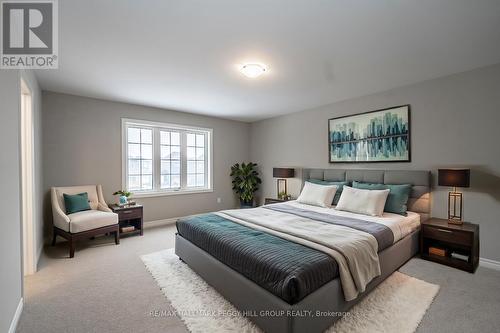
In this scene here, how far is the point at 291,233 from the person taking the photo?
238 centimetres

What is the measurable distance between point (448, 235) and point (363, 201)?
1005 mm

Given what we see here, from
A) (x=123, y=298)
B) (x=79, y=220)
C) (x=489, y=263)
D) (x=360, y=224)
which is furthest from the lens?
(x=79, y=220)

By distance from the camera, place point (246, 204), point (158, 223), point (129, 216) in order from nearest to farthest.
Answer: point (129, 216) < point (158, 223) < point (246, 204)

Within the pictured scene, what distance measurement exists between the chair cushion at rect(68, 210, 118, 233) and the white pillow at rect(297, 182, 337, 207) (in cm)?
320

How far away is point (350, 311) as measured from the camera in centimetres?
198

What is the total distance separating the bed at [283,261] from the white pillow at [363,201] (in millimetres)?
211

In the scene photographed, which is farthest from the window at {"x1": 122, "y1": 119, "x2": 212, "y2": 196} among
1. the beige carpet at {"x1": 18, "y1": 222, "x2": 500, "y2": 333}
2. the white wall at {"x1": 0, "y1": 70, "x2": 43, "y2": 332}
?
the white wall at {"x1": 0, "y1": 70, "x2": 43, "y2": 332}

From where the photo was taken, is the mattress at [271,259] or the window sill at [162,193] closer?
the mattress at [271,259]

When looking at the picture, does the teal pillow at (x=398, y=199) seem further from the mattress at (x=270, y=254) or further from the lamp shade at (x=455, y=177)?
the lamp shade at (x=455, y=177)

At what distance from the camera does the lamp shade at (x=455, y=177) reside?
2719 millimetres

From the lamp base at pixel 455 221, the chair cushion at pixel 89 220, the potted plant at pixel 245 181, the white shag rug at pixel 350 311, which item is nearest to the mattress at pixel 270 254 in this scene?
the white shag rug at pixel 350 311

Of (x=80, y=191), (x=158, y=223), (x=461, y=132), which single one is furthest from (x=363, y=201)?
(x=80, y=191)

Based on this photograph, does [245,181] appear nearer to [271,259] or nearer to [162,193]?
[162,193]

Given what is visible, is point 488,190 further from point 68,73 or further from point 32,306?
point 68,73
